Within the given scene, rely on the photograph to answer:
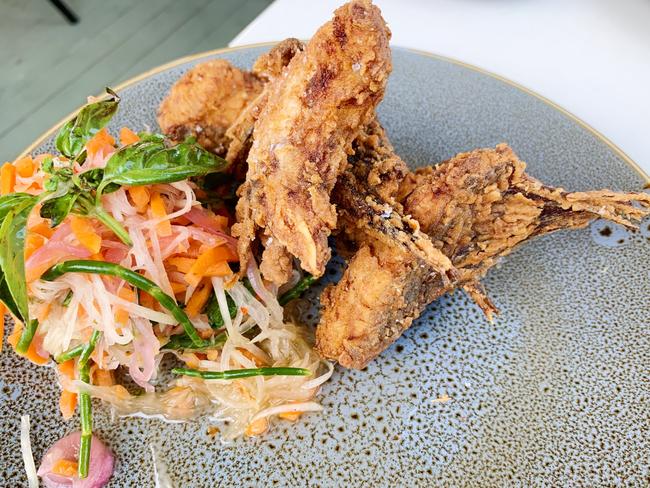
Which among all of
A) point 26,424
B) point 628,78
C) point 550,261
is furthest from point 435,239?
point 628,78

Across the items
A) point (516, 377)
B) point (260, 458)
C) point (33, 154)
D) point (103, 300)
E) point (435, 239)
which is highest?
point (33, 154)

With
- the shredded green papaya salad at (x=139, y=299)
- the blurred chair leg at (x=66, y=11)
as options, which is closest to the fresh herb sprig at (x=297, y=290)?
the shredded green papaya salad at (x=139, y=299)

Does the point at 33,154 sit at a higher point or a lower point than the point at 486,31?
higher

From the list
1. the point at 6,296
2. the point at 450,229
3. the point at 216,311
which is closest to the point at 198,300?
the point at 216,311

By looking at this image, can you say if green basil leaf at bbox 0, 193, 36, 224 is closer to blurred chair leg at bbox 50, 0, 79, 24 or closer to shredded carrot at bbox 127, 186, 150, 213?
shredded carrot at bbox 127, 186, 150, 213

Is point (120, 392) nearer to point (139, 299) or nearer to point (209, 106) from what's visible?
point (139, 299)

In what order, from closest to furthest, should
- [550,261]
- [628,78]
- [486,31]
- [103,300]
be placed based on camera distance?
[103,300], [550,261], [628,78], [486,31]

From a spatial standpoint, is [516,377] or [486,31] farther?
[486,31]

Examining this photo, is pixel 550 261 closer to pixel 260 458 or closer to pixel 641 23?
pixel 260 458
